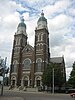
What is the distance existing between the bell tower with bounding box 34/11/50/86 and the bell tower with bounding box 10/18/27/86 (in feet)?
25.1

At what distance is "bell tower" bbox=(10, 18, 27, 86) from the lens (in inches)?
2929

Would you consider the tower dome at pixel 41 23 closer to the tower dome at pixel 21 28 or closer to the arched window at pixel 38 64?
the tower dome at pixel 21 28

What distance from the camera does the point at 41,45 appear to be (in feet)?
243

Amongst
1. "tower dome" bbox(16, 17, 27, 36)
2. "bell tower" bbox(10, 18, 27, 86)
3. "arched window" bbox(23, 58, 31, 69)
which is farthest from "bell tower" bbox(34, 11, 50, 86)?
"tower dome" bbox(16, 17, 27, 36)

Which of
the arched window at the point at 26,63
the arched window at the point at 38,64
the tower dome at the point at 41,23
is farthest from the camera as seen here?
the tower dome at the point at 41,23

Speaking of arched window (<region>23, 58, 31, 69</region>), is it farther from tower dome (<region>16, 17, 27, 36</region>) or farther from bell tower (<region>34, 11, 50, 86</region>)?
tower dome (<region>16, 17, 27, 36</region>)

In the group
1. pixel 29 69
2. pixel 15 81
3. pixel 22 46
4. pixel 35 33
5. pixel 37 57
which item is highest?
pixel 35 33

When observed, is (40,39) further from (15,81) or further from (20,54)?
(15,81)

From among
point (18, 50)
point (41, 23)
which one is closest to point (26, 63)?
point (18, 50)

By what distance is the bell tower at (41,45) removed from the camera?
71062mm

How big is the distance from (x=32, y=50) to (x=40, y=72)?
10.7 meters

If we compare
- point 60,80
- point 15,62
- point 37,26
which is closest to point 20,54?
point 15,62

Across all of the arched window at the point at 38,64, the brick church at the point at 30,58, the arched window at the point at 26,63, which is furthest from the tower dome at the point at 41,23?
the arched window at the point at 26,63

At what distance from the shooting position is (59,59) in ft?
267
